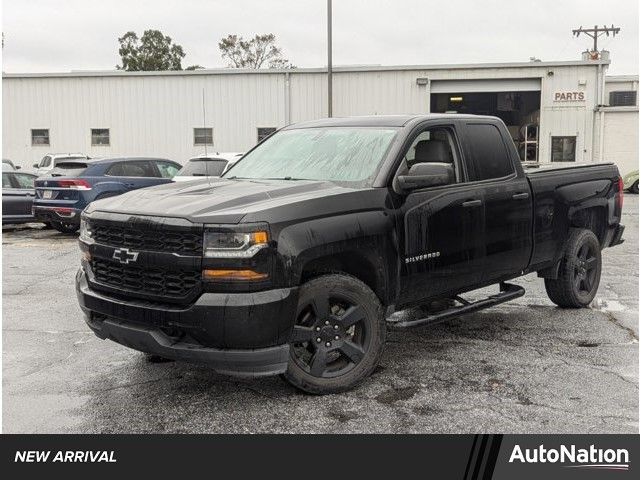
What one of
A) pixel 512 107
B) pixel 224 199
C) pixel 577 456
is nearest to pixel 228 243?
pixel 224 199

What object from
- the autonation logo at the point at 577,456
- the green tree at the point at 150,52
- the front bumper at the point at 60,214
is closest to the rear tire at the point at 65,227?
the front bumper at the point at 60,214

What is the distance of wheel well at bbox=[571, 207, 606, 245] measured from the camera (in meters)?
7.08

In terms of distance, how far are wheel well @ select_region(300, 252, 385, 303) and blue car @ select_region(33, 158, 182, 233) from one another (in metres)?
10.2

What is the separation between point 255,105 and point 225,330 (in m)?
27.9

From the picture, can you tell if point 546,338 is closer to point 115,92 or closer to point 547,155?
point 547,155

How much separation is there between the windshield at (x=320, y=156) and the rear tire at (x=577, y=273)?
2586mm

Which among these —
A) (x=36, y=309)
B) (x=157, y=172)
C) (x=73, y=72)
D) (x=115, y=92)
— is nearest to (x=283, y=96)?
(x=115, y=92)

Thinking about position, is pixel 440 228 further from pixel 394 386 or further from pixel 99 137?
pixel 99 137

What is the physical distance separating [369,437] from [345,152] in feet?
7.54

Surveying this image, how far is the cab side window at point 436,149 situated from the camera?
5.73 m

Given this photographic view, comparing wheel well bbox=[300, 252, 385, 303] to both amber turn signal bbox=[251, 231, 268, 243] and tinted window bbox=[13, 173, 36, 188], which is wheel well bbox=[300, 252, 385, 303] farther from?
tinted window bbox=[13, 173, 36, 188]

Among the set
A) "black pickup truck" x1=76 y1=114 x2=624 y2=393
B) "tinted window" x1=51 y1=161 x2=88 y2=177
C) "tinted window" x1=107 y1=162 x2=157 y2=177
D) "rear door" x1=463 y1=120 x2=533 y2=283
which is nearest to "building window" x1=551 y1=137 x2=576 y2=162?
"tinted window" x1=107 y1=162 x2=157 y2=177

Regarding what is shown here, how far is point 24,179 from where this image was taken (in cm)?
1559

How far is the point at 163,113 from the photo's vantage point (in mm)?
31859
